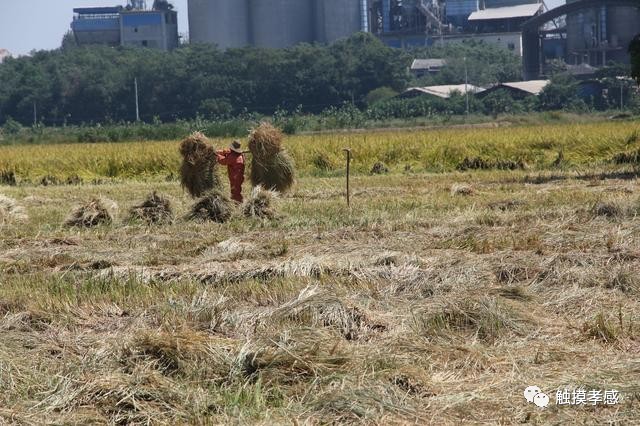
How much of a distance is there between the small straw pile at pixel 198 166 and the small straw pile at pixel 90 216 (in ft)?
7.30

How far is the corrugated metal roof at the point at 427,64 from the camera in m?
117

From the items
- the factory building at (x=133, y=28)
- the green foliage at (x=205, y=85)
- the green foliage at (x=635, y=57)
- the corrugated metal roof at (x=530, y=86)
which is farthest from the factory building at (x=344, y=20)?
the green foliage at (x=635, y=57)

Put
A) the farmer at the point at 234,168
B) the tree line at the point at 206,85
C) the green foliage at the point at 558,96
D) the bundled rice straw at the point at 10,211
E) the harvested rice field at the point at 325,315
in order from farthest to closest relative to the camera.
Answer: the tree line at the point at 206,85, the green foliage at the point at 558,96, the farmer at the point at 234,168, the bundled rice straw at the point at 10,211, the harvested rice field at the point at 325,315

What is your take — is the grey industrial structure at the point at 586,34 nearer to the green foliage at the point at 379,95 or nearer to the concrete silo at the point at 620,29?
the concrete silo at the point at 620,29

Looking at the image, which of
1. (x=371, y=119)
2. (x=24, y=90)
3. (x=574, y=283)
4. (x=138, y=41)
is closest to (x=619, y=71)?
(x=371, y=119)

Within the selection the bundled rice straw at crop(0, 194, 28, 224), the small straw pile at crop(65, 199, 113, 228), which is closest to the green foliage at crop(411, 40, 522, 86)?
Result: the bundled rice straw at crop(0, 194, 28, 224)

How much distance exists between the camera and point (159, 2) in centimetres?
14312

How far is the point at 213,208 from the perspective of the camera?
16.9 meters

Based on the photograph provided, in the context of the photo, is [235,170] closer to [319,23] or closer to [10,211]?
[10,211]

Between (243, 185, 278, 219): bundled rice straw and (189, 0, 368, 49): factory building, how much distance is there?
11128 cm

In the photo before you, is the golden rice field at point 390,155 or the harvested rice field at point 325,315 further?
the golden rice field at point 390,155

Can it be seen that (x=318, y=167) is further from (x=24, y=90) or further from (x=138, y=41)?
(x=138, y=41)

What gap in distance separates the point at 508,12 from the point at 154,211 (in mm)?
119309

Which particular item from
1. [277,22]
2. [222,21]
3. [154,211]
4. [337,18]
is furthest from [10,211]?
[337,18]
